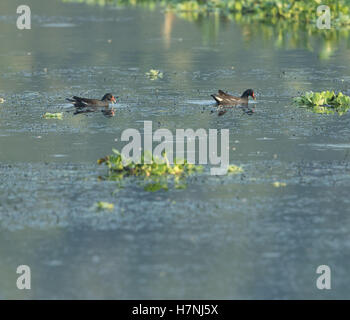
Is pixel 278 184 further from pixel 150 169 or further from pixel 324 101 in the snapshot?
pixel 324 101

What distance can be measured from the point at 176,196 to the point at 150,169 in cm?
149

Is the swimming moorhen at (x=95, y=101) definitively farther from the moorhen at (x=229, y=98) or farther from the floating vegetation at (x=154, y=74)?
the floating vegetation at (x=154, y=74)

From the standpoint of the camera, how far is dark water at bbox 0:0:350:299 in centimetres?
1201

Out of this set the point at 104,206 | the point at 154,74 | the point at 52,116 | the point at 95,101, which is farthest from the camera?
the point at 154,74

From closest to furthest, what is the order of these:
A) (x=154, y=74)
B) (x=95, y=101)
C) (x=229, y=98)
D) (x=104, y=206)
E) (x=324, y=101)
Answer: (x=104, y=206) → (x=95, y=101) → (x=229, y=98) → (x=324, y=101) → (x=154, y=74)

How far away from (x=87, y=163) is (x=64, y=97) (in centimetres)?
845

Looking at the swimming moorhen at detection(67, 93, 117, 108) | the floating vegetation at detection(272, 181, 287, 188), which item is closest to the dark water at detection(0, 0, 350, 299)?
the floating vegetation at detection(272, 181, 287, 188)

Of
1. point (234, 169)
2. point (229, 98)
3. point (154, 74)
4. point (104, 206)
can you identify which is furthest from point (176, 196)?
point (154, 74)

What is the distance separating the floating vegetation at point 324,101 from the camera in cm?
2431

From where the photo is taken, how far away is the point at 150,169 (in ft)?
55.5

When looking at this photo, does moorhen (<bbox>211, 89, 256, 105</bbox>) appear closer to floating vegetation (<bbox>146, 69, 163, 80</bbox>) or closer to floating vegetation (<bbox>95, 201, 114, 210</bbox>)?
floating vegetation (<bbox>146, 69, 163, 80</bbox>)

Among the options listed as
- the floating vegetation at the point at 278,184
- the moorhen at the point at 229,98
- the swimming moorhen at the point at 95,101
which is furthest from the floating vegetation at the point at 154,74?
the floating vegetation at the point at 278,184

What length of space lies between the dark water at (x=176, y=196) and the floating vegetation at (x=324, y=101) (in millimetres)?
548
